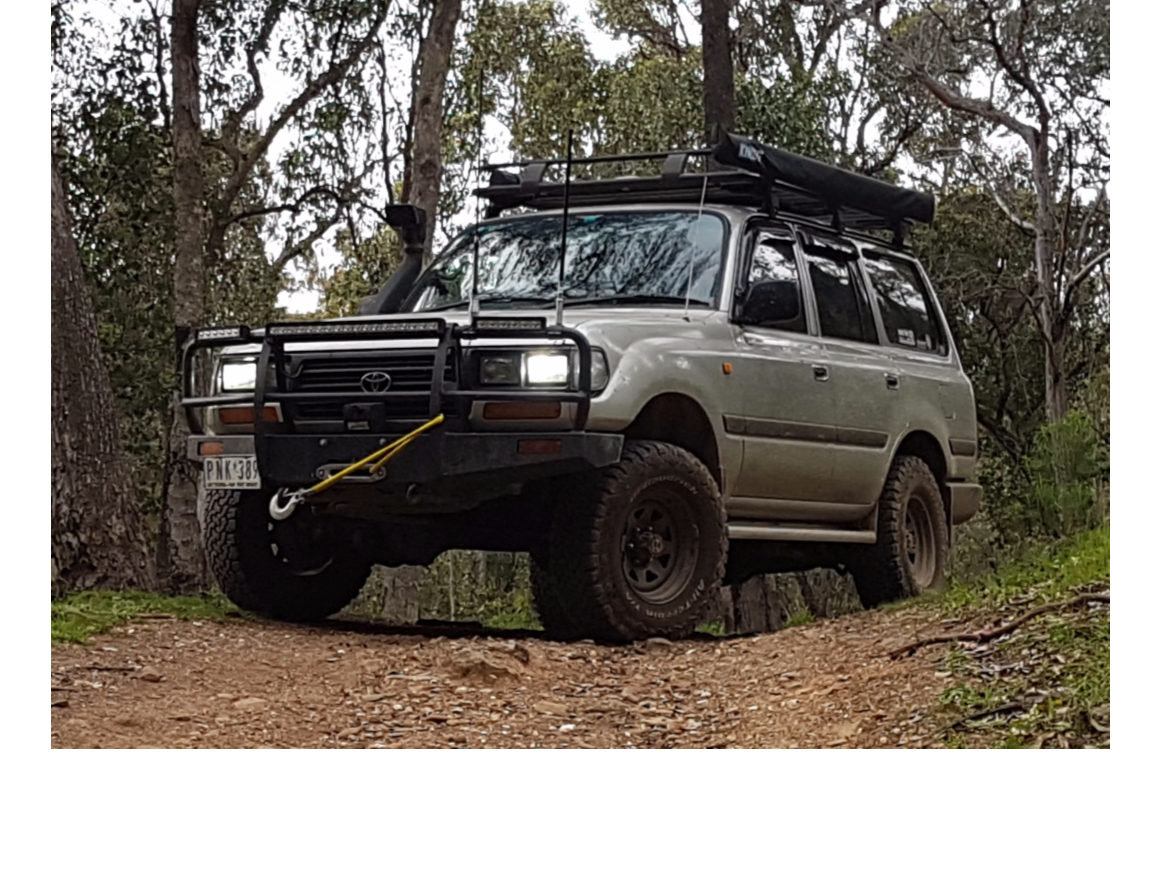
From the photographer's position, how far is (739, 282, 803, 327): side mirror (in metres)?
7.49

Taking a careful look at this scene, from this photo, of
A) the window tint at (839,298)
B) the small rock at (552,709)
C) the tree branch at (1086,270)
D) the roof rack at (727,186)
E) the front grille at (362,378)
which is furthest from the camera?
the tree branch at (1086,270)

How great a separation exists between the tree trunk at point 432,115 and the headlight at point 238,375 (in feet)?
15.7

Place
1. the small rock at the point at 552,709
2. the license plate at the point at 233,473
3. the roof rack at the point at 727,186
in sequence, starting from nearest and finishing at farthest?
the small rock at the point at 552,709, the license plate at the point at 233,473, the roof rack at the point at 727,186

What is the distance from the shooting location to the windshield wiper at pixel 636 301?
7.50 meters

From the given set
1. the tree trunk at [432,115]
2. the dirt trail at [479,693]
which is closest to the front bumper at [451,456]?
the dirt trail at [479,693]

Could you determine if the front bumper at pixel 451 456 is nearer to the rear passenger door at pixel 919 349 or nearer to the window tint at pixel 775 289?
the window tint at pixel 775 289

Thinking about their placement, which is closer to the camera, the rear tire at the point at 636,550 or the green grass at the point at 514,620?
the rear tire at the point at 636,550

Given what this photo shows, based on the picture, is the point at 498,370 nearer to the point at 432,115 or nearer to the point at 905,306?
the point at 905,306

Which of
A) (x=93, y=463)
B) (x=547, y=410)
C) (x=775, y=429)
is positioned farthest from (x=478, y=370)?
(x=93, y=463)

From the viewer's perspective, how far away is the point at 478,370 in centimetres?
656

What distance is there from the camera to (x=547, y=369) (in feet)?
21.4

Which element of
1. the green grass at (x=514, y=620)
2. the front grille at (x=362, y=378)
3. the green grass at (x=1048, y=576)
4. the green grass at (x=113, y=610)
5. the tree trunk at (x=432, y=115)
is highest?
the tree trunk at (x=432, y=115)
